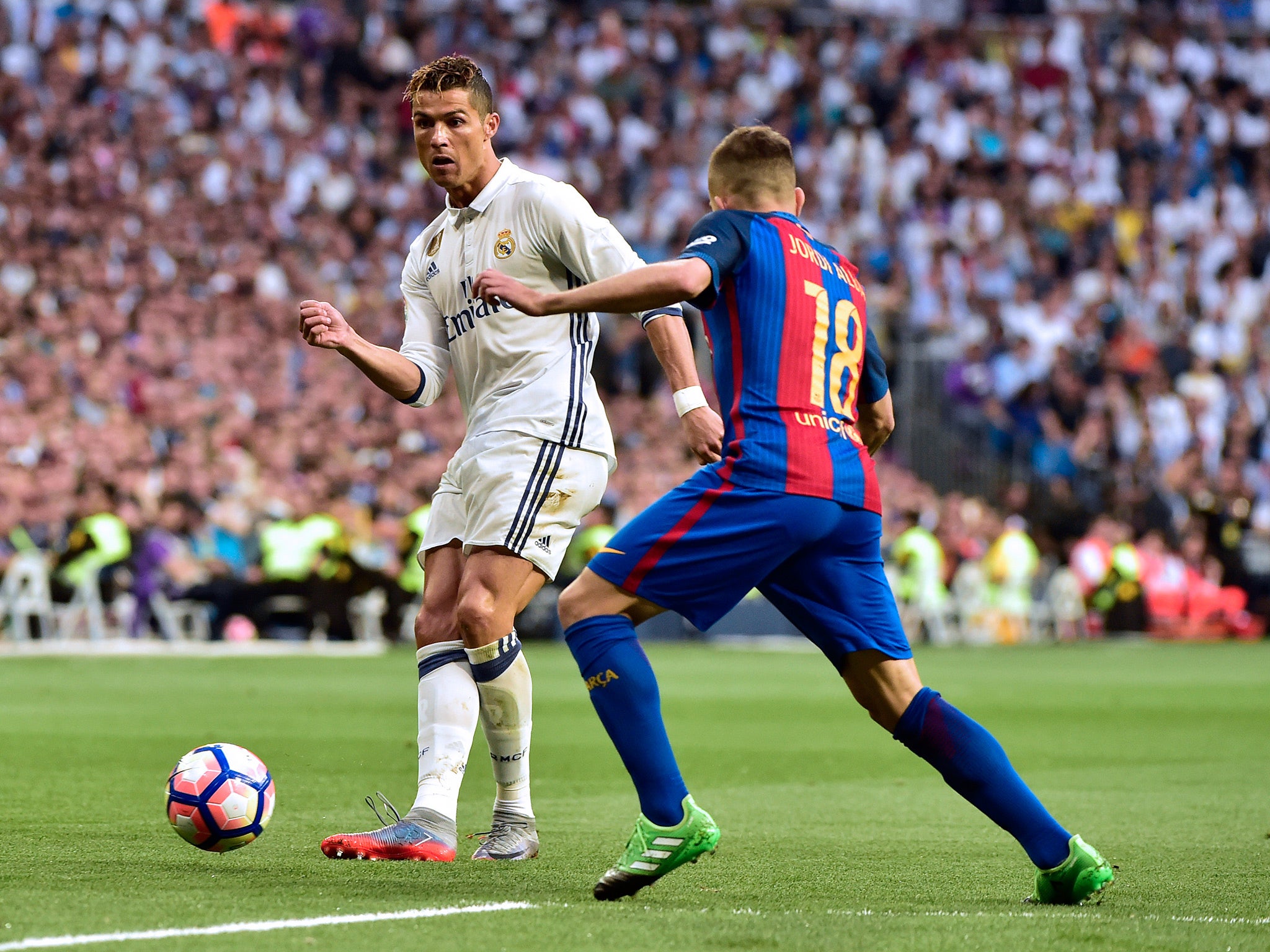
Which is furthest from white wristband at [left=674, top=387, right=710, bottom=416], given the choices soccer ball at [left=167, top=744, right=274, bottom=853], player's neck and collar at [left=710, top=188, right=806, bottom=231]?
soccer ball at [left=167, top=744, right=274, bottom=853]

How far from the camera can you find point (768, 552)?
480 centimetres

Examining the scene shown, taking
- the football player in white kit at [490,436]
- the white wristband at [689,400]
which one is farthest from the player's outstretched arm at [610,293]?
the football player in white kit at [490,436]

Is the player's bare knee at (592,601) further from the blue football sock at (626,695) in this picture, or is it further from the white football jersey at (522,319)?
the white football jersey at (522,319)

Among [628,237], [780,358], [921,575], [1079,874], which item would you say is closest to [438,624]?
[780,358]

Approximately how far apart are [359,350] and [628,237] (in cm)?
2051

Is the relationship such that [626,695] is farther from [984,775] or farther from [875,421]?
[875,421]

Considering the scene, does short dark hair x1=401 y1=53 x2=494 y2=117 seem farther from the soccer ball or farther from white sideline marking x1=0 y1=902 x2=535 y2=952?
white sideline marking x1=0 y1=902 x2=535 y2=952

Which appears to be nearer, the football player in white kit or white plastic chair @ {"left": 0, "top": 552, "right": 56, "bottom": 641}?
the football player in white kit

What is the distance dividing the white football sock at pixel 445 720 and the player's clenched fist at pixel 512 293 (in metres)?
1.75

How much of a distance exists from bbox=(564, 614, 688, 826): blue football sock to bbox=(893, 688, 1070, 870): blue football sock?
679 millimetres

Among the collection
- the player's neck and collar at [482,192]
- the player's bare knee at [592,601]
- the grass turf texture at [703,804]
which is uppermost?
the player's neck and collar at [482,192]

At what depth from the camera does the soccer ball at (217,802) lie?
555cm

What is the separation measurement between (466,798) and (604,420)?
7.97 ft

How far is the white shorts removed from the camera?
5.84 meters
